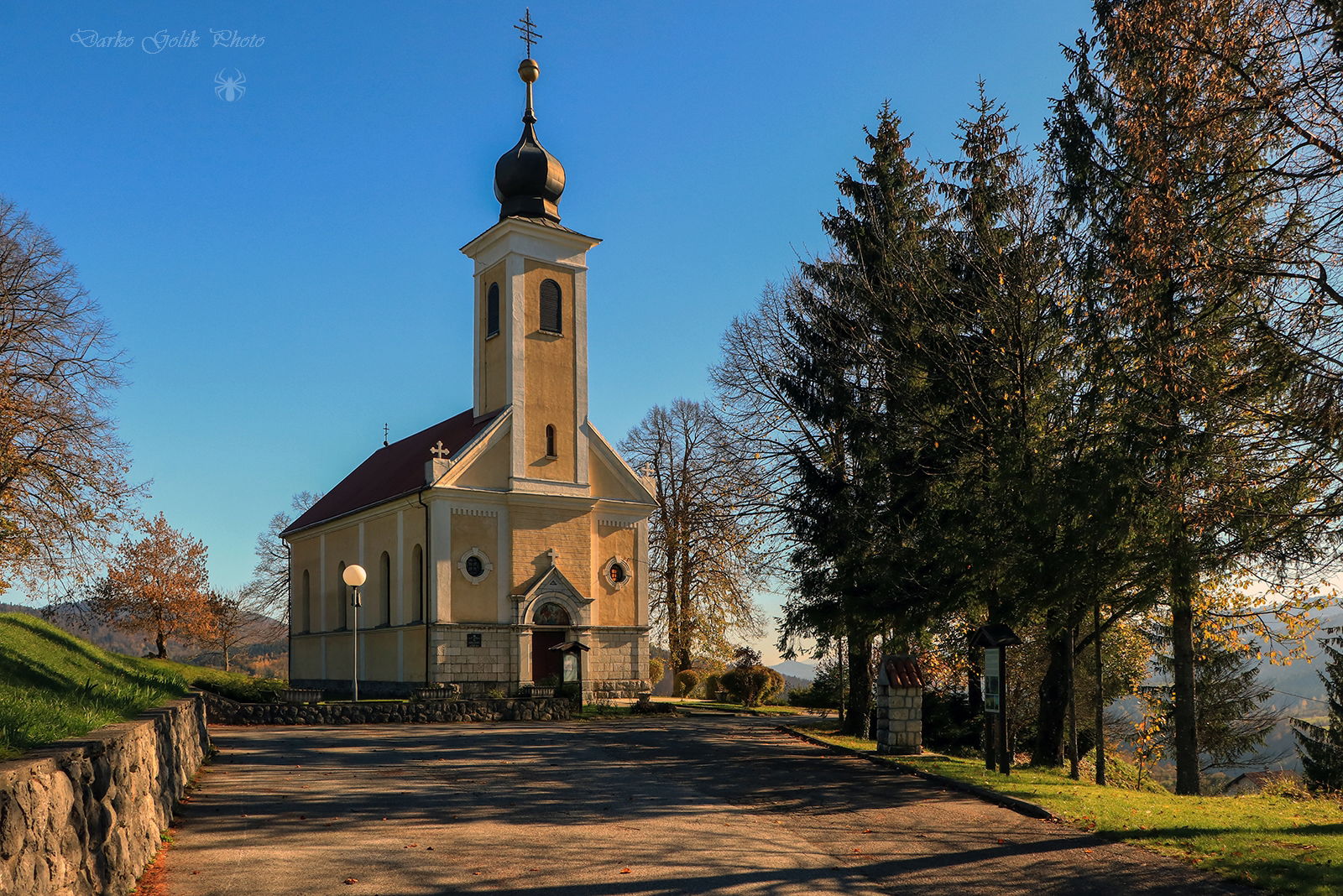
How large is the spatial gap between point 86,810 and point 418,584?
90.0ft

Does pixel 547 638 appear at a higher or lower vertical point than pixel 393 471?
lower

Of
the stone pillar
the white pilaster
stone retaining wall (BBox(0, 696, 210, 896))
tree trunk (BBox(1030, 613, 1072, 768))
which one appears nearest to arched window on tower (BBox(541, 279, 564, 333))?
the white pilaster

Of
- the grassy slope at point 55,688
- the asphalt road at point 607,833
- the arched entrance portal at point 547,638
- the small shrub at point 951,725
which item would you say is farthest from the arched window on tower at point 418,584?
the small shrub at point 951,725

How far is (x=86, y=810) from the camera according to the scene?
6.65 metres

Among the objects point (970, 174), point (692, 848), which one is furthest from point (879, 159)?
point (692, 848)

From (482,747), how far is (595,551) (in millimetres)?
17475

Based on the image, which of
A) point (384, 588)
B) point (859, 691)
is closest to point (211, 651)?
point (384, 588)

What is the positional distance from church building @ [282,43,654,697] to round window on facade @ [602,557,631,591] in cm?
4

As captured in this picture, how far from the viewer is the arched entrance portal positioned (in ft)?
110

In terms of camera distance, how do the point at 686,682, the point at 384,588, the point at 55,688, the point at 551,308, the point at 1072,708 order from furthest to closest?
1. the point at 686,682
2. the point at 551,308
3. the point at 384,588
4. the point at 1072,708
5. the point at 55,688

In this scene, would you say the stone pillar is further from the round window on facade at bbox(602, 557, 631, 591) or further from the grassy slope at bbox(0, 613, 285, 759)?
the round window on facade at bbox(602, 557, 631, 591)

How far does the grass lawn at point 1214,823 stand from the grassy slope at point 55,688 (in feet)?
32.8

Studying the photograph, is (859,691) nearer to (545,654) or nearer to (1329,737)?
(545,654)

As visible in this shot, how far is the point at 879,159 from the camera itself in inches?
922
